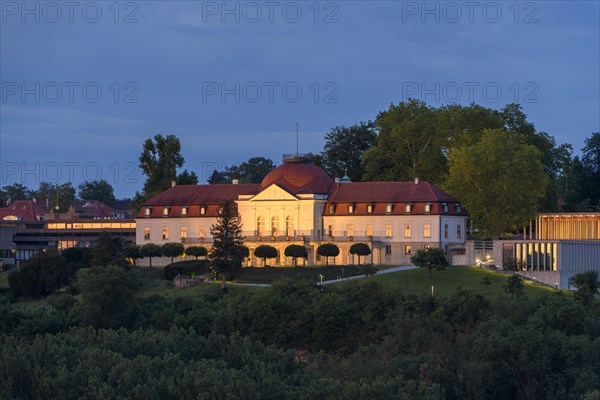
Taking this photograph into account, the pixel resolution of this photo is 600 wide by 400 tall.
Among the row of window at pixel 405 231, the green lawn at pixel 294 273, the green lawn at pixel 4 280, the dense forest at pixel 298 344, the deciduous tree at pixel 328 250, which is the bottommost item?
the dense forest at pixel 298 344

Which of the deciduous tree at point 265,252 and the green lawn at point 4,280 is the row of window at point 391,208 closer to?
the deciduous tree at point 265,252

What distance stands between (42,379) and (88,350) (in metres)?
4.11

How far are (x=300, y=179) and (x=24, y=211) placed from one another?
61.3 m

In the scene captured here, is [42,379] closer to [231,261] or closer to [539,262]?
[231,261]

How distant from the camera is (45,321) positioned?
73.6 meters

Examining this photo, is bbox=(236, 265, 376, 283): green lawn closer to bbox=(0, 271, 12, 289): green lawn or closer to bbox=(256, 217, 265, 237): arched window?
bbox=(256, 217, 265, 237): arched window

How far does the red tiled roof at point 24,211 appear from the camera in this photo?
6142 inches

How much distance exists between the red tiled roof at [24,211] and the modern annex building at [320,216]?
169 feet

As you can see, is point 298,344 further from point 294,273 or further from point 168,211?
point 168,211

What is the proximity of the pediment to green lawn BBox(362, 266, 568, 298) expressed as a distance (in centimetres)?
1436

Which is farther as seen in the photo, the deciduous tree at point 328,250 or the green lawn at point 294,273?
the deciduous tree at point 328,250

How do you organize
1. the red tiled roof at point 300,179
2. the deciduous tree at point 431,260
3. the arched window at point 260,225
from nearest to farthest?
the deciduous tree at point 431,260, the arched window at point 260,225, the red tiled roof at point 300,179

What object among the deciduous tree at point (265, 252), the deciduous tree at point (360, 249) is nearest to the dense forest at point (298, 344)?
the deciduous tree at point (265, 252)

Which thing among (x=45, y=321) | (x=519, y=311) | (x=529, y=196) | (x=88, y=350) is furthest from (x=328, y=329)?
(x=529, y=196)
